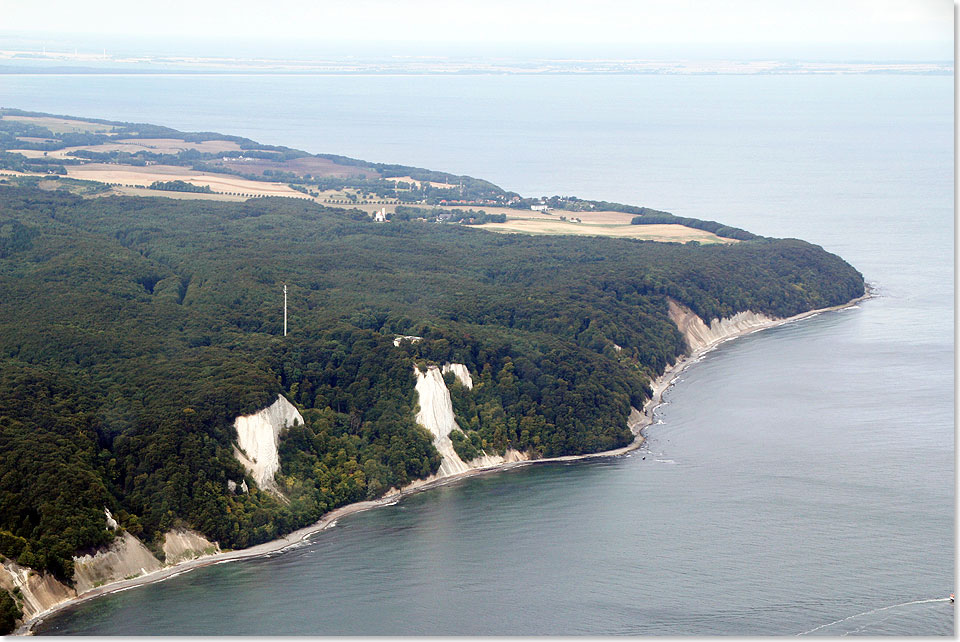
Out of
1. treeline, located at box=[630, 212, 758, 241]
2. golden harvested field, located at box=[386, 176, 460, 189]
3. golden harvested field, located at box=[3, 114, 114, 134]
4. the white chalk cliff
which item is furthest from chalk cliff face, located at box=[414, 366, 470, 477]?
golden harvested field, located at box=[3, 114, 114, 134]

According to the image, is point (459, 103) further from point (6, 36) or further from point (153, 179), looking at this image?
Answer: point (6, 36)

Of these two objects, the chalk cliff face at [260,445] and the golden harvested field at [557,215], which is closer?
the chalk cliff face at [260,445]

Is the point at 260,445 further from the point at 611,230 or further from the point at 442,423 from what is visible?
the point at 611,230

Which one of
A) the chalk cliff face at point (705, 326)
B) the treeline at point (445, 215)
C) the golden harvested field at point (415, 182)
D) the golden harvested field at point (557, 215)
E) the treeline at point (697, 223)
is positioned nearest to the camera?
the chalk cliff face at point (705, 326)

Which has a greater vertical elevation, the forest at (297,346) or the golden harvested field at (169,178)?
the golden harvested field at (169,178)

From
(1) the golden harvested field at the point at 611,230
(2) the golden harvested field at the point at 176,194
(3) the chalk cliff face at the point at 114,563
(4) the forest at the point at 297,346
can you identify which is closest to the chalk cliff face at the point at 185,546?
(4) the forest at the point at 297,346

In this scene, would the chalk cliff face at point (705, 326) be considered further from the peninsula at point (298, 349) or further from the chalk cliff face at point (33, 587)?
the chalk cliff face at point (33, 587)
